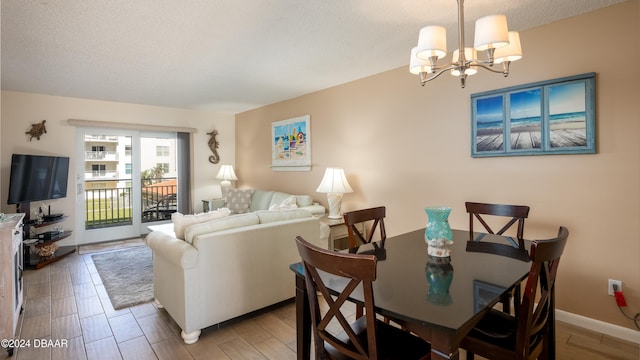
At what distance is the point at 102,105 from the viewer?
503 centimetres

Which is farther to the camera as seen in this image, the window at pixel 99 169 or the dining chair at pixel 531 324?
the window at pixel 99 169

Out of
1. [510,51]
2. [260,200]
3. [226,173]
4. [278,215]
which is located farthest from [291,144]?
[510,51]

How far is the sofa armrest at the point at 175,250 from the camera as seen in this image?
2.17 meters

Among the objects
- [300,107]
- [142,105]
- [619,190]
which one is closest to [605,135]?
[619,190]

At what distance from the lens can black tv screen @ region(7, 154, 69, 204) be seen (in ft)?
12.7

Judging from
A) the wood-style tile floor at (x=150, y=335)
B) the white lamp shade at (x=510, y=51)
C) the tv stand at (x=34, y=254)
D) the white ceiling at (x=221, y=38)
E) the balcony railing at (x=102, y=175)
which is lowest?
the wood-style tile floor at (x=150, y=335)

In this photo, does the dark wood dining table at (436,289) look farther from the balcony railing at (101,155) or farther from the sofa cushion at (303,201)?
the balcony railing at (101,155)

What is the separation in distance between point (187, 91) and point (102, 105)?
169cm

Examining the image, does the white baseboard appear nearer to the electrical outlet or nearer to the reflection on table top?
the electrical outlet

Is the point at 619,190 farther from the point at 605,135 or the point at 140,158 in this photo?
the point at 140,158

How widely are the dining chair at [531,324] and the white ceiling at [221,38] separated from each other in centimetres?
176

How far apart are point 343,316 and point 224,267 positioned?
1332 mm

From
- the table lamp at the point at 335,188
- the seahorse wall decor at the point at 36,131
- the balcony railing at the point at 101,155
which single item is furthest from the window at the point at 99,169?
the table lamp at the point at 335,188

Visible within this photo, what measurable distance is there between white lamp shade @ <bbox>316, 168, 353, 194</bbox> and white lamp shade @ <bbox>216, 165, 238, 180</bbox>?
2.71 metres
